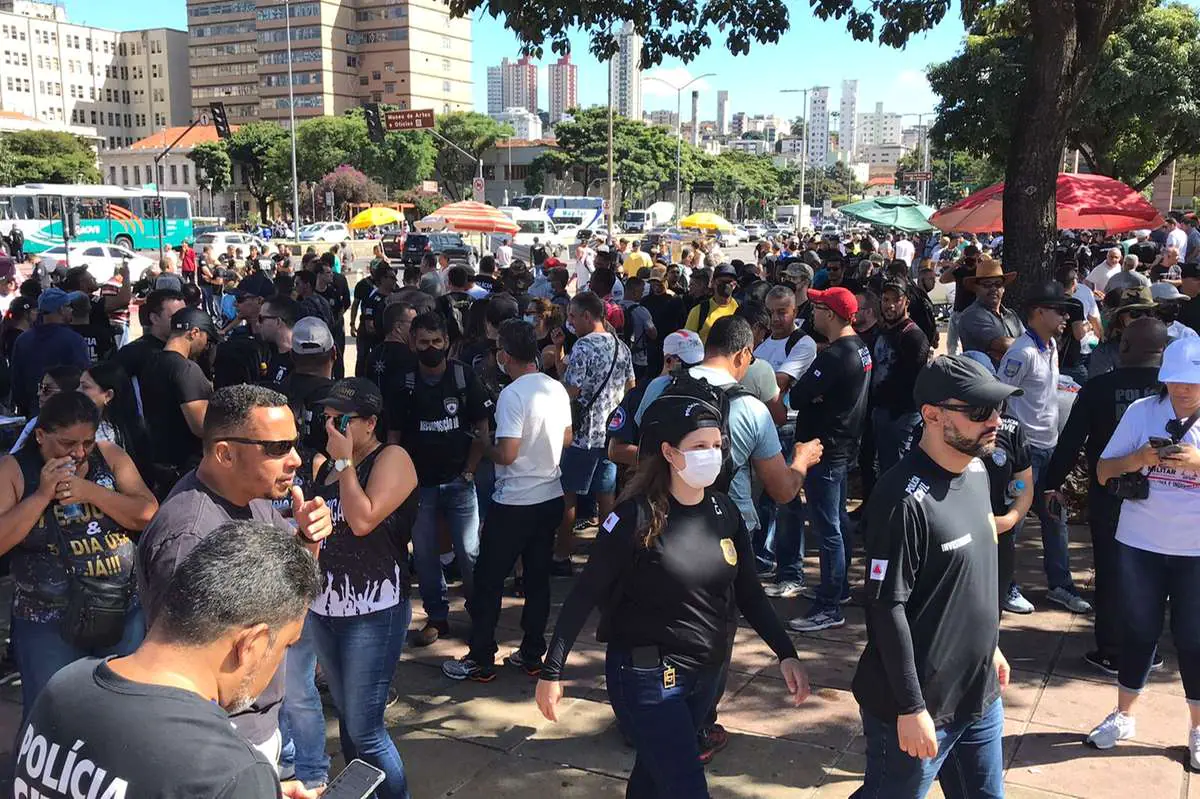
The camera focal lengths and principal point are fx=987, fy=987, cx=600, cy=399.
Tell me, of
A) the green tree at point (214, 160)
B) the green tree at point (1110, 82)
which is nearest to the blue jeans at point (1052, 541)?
the green tree at point (1110, 82)

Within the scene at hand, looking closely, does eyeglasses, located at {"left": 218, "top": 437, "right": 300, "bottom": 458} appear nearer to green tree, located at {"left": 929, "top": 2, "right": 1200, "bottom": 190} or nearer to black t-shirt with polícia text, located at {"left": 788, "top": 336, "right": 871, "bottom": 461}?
black t-shirt with polícia text, located at {"left": 788, "top": 336, "right": 871, "bottom": 461}

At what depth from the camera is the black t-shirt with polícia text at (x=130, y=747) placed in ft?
5.46

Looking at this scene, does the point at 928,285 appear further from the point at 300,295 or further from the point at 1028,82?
the point at 300,295

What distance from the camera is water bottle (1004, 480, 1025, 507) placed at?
400 cm

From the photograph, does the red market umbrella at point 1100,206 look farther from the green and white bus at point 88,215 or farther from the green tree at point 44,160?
the green tree at point 44,160

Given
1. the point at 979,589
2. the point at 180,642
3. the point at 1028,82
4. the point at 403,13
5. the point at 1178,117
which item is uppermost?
the point at 403,13

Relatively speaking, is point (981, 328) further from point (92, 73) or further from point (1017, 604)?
point (92, 73)

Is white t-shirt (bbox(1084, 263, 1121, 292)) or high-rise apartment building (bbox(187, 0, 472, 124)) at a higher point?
high-rise apartment building (bbox(187, 0, 472, 124))

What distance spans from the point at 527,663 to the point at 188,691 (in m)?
3.61

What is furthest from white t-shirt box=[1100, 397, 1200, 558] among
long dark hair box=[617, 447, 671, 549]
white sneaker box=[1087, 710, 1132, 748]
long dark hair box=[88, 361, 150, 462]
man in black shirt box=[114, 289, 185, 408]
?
man in black shirt box=[114, 289, 185, 408]

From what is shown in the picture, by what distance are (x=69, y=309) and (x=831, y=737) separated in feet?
21.7

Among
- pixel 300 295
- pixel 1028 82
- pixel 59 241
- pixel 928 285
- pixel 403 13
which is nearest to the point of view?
pixel 1028 82

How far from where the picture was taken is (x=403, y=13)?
120m

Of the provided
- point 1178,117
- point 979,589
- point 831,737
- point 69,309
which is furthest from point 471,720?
point 1178,117
